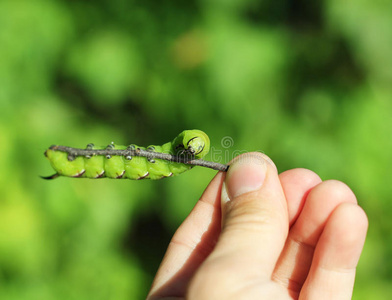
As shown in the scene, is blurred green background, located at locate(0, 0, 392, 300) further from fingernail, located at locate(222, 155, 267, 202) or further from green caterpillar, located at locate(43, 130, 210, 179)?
fingernail, located at locate(222, 155, 267, 202)

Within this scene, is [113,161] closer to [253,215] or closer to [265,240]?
[253,215]

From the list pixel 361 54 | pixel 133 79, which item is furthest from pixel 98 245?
pixel 361 54

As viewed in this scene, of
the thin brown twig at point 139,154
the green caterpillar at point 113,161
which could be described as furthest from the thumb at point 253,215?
the green caterpillar at point 113,161

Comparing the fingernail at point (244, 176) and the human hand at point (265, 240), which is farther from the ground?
the fingernail at point (244, 176)

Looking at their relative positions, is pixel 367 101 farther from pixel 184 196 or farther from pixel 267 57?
pixel 184 196

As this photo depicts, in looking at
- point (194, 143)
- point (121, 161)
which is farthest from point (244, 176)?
point (121, 161)

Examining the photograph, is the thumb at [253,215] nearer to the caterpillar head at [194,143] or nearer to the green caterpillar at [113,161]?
the caterpillar head at [194,143]
